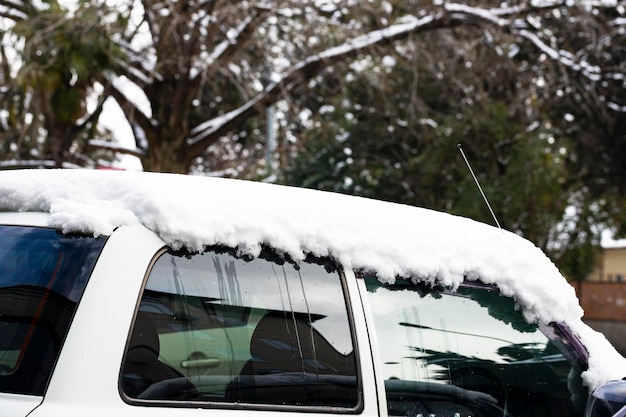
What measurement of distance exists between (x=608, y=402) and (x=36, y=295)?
1549 mm

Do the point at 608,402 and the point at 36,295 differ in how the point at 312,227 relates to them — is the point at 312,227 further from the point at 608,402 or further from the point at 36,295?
the point at 608,402

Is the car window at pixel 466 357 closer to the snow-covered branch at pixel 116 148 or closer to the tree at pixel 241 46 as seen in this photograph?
the tree at pixel 241 46

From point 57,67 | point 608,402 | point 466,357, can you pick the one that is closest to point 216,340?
point 466,357

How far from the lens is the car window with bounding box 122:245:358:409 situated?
212cm

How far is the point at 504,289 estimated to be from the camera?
9.54ft

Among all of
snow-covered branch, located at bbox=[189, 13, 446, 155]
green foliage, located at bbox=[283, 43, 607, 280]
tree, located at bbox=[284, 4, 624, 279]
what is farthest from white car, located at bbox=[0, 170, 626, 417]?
green foliage, located at bbox=[283, 43, 607, 280]

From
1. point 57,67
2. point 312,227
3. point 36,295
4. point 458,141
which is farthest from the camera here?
point 458,141

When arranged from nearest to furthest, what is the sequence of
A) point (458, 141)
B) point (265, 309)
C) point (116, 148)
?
point (265, 309), point (116, 148), point (458, 141)

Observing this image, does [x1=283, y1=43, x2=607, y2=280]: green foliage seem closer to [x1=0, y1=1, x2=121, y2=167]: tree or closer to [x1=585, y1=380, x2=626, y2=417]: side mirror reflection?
[x1=0, y1=1, x2=121, y2=167]: tree

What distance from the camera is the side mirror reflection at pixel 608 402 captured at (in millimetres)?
2379

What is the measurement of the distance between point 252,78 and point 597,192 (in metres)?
11.9

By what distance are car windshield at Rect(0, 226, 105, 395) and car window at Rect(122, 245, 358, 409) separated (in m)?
0.17

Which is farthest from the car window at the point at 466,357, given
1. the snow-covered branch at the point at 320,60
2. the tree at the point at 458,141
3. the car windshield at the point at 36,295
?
the tree at the point at 458,141

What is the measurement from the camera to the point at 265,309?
2359 millimetres
